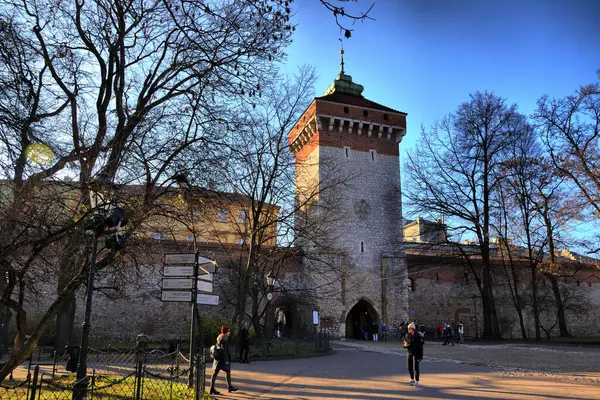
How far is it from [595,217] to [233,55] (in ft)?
69.7

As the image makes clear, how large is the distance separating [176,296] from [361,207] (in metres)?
25.8

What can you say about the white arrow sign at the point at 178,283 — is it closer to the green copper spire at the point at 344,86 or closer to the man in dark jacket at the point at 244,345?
the man in dark jacket at the point at 244,345

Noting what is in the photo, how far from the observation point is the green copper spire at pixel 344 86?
38.3 metres

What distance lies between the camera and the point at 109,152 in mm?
8977

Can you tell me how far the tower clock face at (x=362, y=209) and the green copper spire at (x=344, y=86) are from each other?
9.84 metres

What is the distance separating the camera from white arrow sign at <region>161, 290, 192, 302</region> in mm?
7973

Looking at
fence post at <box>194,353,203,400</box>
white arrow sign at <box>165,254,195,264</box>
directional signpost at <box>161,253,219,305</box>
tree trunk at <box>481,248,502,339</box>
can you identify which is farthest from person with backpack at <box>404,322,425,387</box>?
tree trunk at <box>481,248,502,339</box>

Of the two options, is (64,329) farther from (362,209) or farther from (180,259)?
(362,209)

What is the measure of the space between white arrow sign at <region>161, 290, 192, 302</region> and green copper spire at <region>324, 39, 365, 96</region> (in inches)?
1243

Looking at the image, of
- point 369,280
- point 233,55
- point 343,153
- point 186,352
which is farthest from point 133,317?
point 233,55

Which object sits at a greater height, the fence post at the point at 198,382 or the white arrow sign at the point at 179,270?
the white arrow sign at the point at 179,270

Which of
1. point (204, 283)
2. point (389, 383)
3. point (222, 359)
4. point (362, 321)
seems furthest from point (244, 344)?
point (362, 321)

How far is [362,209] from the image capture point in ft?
108

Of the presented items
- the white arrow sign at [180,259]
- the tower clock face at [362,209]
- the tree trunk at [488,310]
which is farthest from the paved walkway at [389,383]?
the tower clock face at [362,209]
